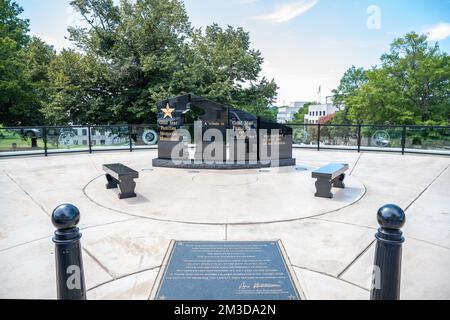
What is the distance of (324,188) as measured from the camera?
640cm

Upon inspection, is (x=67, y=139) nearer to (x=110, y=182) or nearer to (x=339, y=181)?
(x=110, y=182)

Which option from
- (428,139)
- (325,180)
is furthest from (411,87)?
(325,180)

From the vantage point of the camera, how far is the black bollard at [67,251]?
7.79 ft

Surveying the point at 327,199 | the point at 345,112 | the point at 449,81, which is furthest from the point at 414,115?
the point at 327,199

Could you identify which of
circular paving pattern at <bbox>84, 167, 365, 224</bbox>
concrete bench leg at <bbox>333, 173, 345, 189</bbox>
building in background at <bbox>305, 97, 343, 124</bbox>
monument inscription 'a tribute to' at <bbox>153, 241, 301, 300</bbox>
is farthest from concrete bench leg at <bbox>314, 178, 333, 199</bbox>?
building in background at <bbox>305, 97, 343, 124</bbox>

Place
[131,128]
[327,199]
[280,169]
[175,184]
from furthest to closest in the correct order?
[131,128]
[280,169]
[175,184]
[327,199]

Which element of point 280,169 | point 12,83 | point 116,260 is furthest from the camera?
point 12,83

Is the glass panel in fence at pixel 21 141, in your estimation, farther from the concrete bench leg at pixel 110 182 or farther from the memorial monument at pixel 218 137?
the concrete bench leg at pixel 110 182

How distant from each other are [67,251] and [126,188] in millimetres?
4076

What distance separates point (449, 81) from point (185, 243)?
3850cm

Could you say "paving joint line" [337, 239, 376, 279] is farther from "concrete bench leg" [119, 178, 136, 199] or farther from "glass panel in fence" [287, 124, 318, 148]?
"glass panel in fence" [287, 124, 318, 148]

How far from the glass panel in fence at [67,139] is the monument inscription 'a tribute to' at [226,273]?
38.6 ft

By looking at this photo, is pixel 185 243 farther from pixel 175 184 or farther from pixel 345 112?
pixel 345 112

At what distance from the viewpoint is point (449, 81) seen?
32969 mm
